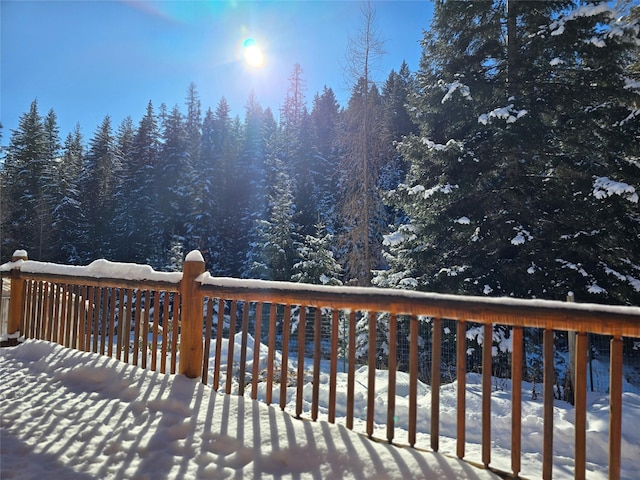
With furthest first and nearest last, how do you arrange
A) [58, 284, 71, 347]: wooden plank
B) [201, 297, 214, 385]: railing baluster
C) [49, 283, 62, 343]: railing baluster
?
[49, 283, 62, 343]: railing baluster
[58, 284, 71, 347]: wooden plank
[201, 297, 214, 385]: railing baluster

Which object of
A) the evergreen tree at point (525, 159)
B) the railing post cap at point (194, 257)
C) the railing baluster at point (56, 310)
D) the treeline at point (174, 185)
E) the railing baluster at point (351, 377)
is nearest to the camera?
the railing baluster at point (351, 377)

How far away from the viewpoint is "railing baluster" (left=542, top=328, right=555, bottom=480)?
1.87 m

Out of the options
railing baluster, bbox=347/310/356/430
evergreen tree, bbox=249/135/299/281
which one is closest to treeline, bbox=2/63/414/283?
evergreen tree, bbox=249/135/299/281

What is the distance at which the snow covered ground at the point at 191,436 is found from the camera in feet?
6.53

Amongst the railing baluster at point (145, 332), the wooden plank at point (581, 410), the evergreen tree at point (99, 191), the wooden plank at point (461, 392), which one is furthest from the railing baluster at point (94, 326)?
the evergreen tree at point (99, 191)

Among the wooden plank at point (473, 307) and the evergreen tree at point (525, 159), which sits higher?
the evergreen tree at point (525, 159)

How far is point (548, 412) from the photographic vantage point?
6.15 ft

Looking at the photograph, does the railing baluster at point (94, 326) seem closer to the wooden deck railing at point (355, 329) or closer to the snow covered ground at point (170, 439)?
the wooden deck railing at point (355, 329)

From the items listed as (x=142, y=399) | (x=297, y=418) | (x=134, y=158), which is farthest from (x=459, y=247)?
(x=134, y=158)

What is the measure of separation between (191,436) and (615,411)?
7.76 ft

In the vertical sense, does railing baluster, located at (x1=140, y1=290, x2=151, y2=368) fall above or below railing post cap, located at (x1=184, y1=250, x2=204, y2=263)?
below

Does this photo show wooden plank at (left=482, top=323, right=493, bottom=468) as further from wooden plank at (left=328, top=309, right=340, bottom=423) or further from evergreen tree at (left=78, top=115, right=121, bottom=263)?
evergreen tree at (left=78, top=115, right=121, bottom=263)

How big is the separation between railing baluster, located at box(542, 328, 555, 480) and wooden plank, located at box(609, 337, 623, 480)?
24cm

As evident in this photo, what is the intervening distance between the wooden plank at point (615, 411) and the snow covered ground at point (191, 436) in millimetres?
559
